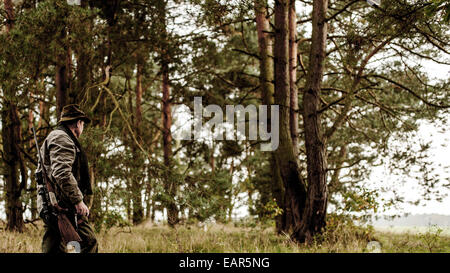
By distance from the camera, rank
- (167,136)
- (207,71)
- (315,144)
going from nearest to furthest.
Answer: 1. (315,144)
2. (207,71)
3. (167,136)

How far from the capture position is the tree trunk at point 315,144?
679 centimetres

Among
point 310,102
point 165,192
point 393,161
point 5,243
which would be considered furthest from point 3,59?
point 393,161

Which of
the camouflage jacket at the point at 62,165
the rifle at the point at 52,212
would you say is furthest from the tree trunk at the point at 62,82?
the rifle at the point at 52,212

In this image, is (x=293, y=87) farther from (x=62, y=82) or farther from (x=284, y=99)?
(x=62, y=82)

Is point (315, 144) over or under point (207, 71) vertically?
under

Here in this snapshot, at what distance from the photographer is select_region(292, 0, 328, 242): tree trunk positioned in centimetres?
679

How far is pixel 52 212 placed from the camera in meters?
4.09

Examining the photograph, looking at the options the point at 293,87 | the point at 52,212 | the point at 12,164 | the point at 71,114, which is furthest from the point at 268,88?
the point at 12,164

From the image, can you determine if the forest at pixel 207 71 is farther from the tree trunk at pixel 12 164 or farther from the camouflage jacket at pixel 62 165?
the camouflage jacket at pixel 62 165

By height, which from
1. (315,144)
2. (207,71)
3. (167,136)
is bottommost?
(315,144)

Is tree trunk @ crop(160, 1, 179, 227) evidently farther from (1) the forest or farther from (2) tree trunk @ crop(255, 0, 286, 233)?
(2) tree trunk @ crop(255, 0, 286, 233)

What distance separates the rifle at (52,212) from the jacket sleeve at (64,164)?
0.18 metres

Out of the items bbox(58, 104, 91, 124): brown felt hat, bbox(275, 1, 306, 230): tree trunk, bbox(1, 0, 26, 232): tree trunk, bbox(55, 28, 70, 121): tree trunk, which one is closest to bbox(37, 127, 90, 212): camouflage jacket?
bbox(58, 104, 91, 124): brown felt hat

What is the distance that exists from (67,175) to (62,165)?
0.12 m
